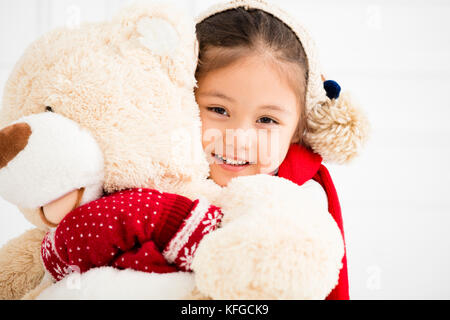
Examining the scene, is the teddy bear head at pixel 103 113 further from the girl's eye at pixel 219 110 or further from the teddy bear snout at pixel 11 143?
the girl's eye at pixel 219 110

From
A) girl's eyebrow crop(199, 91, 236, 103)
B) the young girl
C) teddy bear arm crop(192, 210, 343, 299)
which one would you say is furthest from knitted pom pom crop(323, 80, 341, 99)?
teddy bear arm crop(192, 210, 343, 299)

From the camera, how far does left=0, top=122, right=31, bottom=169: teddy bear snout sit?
424 millimetres

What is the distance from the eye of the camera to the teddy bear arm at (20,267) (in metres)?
0.60

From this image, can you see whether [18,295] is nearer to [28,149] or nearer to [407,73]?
[28,149]

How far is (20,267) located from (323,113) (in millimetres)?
603

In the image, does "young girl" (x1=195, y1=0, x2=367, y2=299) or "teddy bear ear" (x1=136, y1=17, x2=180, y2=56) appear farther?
"young girl" (x1=195, y1=0, x2=367, y2=299)

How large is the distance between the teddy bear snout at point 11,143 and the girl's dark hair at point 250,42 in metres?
0.32

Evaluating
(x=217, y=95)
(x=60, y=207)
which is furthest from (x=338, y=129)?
(x=60, y=207)

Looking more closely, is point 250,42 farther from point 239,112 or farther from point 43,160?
point 43,160

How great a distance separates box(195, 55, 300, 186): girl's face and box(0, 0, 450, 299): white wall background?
85 cm

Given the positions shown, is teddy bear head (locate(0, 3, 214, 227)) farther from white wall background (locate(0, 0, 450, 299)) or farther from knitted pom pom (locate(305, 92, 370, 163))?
white wall background (locate(0, 0, 450, 299))

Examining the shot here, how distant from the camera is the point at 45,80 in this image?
19.2 inches

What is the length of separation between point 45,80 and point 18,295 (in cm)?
34

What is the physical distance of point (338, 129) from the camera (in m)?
0.77
